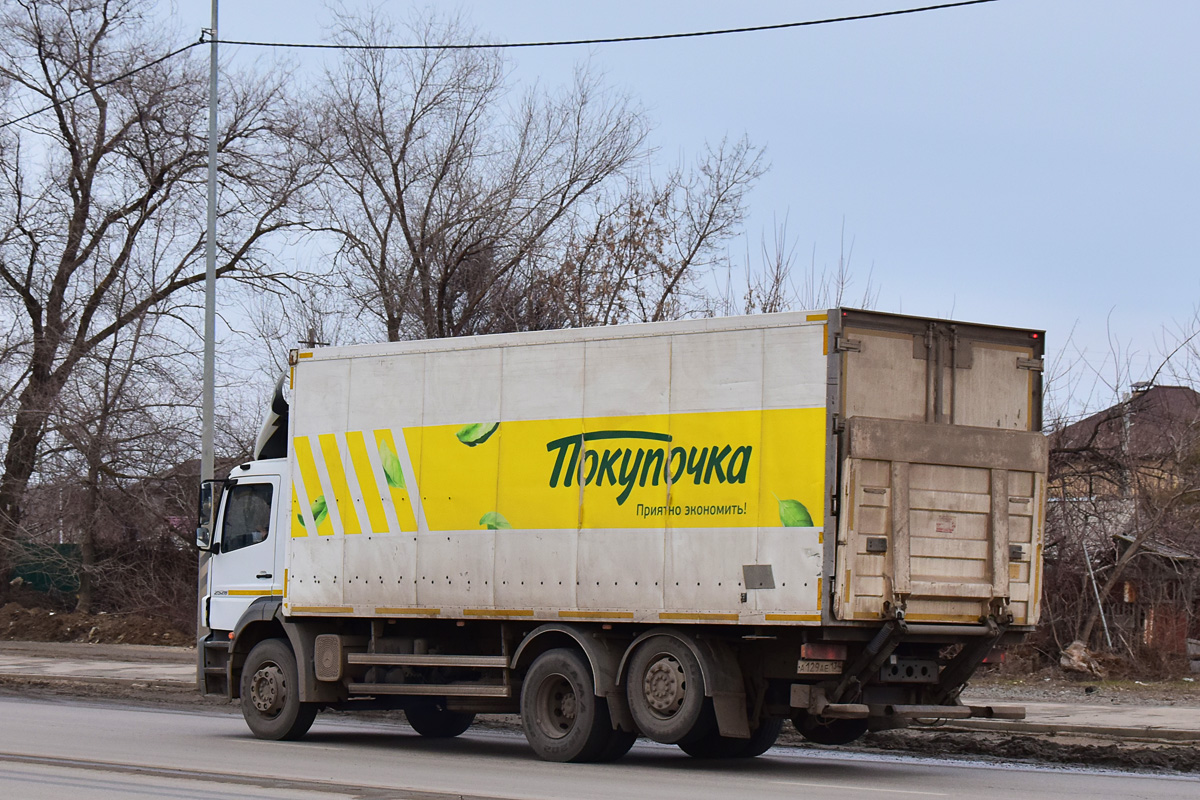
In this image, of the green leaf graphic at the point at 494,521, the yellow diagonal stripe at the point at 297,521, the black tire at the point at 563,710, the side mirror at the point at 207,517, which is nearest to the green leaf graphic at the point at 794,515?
the black tire at the point at 563,710

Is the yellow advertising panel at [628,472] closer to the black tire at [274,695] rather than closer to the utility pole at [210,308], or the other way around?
the black tire at [274,695]

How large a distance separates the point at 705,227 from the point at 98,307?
1535cm

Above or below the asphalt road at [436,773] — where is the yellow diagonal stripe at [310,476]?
above

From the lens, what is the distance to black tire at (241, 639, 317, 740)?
564 inches

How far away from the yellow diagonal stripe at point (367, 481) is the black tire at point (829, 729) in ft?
13.6

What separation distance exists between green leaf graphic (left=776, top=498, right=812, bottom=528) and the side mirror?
6.96 meters

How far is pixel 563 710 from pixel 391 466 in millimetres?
2833

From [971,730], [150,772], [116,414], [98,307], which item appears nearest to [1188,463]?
[971,730]

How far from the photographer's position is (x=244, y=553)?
603 inches

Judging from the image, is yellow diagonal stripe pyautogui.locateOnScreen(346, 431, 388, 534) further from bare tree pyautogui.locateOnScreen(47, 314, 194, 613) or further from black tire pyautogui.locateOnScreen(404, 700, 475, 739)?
bare tree pyautogui.locateOnScreen(47, 314, 194, 613)

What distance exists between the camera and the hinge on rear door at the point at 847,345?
11.4 meters

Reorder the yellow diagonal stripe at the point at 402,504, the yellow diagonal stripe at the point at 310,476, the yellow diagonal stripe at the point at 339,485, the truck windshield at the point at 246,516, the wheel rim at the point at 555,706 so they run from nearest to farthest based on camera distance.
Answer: the wheel rim at the point at 555,706 → the yellow diagonal stripe at the point at 402,504 → the yellow diagonal stripe at the point at 339,485 → the yellow diagonal stripe at the point at 310,476 → the truck windshield at the point at 246,516

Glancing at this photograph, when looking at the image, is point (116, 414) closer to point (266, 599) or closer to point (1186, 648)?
point (266, 599)

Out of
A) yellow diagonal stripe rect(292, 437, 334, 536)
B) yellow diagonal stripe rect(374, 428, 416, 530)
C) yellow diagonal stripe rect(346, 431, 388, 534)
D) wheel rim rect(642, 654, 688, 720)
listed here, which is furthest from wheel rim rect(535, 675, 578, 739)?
yellow diagonal stripe rect(292, 437, 334, 536)
